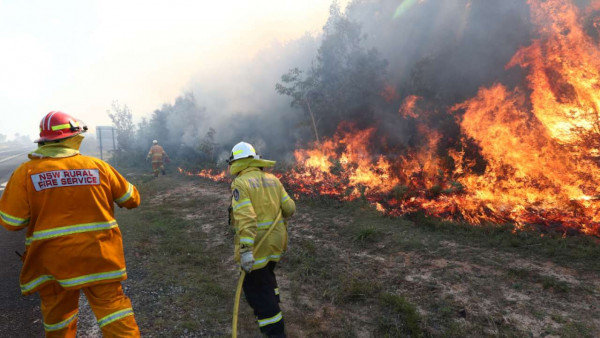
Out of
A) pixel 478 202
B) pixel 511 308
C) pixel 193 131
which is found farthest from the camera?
pixel 193 131

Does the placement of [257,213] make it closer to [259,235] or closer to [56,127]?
[259,235]

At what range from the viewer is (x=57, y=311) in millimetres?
2541

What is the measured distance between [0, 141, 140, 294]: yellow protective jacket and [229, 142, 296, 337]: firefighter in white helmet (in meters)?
1.12

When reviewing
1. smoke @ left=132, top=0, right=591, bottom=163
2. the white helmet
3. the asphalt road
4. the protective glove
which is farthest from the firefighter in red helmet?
smoke @ left=132, top=0, right=591, bottom=163

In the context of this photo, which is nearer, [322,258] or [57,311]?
[57,311]

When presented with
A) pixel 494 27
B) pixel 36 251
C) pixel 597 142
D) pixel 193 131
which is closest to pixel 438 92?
pixel 494 27

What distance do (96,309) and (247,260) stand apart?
49.8 inches

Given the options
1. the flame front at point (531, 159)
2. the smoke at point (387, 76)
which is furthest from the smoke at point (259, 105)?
the flame front at point (531, 159)

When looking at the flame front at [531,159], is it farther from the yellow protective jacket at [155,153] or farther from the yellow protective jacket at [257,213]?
the yellow protective jacket at [155,153]

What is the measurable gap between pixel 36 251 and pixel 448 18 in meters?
18.7

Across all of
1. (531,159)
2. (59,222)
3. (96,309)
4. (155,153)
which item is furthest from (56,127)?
(155,153)

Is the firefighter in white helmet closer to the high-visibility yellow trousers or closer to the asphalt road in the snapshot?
the high-visibility yellow trousers

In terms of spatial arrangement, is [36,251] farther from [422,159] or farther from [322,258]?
[422,159]

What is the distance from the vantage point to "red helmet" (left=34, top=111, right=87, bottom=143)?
2609 mm
